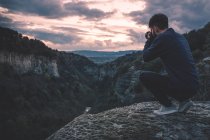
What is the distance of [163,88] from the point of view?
8938 millimetres

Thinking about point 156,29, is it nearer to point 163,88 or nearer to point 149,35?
point 149,35

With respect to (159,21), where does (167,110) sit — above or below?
below

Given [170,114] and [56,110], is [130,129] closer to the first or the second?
[170,114]

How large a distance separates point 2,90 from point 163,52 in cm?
11391

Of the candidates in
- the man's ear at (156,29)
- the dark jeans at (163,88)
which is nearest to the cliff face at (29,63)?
the dark jeans at (163,88)

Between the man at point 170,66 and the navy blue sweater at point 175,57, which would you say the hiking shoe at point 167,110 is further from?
the navy blue sweater at point 175,57

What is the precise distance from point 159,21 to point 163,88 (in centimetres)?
156

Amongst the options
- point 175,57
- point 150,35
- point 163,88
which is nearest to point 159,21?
point 150,35

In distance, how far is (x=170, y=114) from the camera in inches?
359

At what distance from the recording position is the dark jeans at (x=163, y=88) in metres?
8.75

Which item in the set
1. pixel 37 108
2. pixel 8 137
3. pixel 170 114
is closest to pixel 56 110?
pixel 37 108

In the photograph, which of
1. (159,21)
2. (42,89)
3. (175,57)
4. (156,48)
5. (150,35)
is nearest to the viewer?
(175,57)

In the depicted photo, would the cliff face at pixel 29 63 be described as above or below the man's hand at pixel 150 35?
below

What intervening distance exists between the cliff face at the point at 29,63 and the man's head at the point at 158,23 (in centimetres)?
13242
